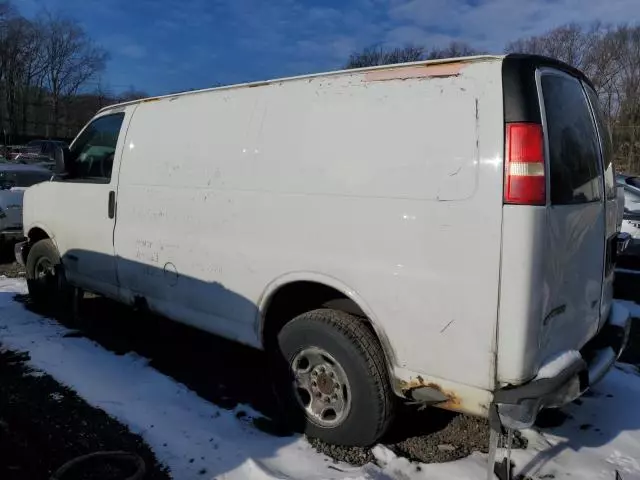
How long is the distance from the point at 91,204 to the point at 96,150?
503 millimetres

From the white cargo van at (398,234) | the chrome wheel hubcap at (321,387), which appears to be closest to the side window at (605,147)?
the white cargo van at (398,234)

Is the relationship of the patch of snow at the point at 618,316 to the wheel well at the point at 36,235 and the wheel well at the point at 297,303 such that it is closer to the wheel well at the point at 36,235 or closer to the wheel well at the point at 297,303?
the wheel well at the point at 297,303

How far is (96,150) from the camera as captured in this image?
530 cm

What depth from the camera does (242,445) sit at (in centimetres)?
351

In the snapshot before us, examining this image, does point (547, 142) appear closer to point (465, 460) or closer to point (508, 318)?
point (508, 318)

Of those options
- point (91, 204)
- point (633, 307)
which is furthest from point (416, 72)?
point (633, 307)

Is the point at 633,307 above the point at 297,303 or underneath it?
underneath

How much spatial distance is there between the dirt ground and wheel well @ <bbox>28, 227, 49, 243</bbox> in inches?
45.6

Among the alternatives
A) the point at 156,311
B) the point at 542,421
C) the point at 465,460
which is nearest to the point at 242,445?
the point at 465,460

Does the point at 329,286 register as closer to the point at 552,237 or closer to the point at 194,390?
the point at 552,237

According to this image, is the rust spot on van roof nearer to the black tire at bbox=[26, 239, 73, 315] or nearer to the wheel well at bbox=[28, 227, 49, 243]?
the black tire at bbox=[26, 239, 73, 315]

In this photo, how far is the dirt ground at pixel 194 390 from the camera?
11.3 feet

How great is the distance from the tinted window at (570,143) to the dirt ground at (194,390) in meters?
1.62

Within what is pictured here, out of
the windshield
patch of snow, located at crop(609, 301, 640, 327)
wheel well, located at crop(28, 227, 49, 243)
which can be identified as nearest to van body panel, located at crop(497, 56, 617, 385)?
patch of snow, located at crop(609, 301, 640, 327)
